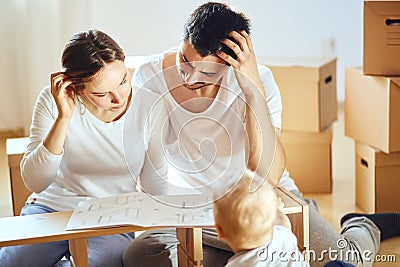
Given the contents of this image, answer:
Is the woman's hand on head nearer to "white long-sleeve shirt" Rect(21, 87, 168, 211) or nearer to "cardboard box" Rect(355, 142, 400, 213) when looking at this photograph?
"white long-sleeve shirt" Rect(21, 87, 168, 211)

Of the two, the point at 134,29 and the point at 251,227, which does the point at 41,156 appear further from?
the point at 134,29

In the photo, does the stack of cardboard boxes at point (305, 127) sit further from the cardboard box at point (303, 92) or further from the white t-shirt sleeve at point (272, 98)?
the white t-shirt sleeve at point (272, 98)


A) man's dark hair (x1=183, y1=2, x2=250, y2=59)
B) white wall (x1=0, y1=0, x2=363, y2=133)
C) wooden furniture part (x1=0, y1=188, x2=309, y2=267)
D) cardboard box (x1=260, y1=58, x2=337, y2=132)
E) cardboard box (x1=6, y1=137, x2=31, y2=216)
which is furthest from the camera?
white wall (x1=0, y1=0, x2=363, y2=133)

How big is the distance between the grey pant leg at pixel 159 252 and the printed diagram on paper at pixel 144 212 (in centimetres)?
16

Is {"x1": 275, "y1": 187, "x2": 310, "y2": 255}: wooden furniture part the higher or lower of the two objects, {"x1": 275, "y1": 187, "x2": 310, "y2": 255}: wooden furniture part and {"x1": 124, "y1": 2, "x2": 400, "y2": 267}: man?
the lower

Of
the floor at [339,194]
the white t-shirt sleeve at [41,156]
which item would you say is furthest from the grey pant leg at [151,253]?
the floor at [339,194]

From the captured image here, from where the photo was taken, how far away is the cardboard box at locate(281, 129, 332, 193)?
266 cm

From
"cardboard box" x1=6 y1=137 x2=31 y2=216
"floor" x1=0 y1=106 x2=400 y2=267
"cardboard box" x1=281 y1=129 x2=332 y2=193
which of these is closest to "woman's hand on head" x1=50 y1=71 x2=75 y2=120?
"cardboard box" x1=6 y1=137 x2=31 y2=216

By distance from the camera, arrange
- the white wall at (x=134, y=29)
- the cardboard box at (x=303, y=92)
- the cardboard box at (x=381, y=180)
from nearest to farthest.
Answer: the cardboard box at (x=381, y=180) < the cardboard box at (x=303, y=92) < the white wall at (x=134, y=29)

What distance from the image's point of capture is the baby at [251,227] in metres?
1.22

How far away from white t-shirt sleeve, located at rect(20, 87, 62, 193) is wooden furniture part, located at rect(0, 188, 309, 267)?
0.59 ft

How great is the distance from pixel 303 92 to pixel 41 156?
1.23 meters

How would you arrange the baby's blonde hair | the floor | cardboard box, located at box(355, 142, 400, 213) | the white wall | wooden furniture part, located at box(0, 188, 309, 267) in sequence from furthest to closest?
the white wall → cardboard box, located at box(355, 142, 400, 213) → the floor → wooden furniture part, located at box(0, 188, 309, 267) → the baby's blonde hair

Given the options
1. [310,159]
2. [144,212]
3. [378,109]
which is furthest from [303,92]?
[144,212]
